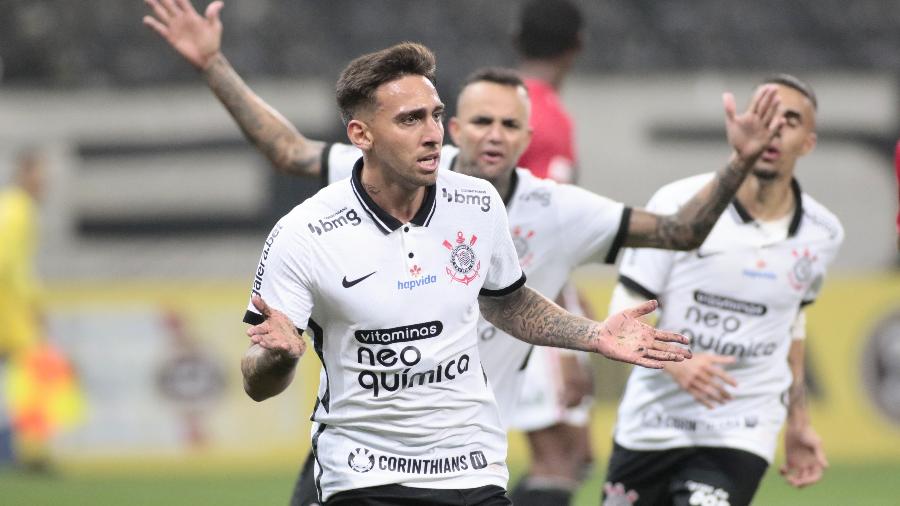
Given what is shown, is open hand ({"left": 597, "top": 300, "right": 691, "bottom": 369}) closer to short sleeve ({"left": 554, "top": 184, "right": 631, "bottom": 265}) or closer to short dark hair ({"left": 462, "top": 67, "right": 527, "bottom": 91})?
short sleeve ({"left": 554, "top": 184, "right": 631, "bottom": 265})

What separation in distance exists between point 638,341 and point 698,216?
1.18m

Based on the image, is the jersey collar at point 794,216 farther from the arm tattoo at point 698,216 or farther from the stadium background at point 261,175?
the stadium background at point 261,175

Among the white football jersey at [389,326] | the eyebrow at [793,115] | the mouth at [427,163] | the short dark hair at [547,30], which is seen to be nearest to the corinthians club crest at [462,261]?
the white football jersey at [389,326]

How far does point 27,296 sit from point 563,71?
5.97 m

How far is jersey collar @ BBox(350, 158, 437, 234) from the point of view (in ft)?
15.2

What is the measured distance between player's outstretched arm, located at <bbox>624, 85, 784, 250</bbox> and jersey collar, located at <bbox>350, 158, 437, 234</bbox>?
120cm

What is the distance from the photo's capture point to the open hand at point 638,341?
14.6 ft

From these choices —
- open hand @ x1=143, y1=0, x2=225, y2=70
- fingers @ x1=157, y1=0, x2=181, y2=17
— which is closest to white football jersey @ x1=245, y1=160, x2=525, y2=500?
open hand @ x1=143, y1=0, x2=225, y2=70

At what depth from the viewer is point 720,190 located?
18.1 feet

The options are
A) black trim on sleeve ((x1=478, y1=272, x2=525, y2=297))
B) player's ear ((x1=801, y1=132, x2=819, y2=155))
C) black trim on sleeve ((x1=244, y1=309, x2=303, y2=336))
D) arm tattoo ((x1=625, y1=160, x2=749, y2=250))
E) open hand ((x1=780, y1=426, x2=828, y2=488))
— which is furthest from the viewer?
open hand ((x1=780, y1=426, x2=828, y2=488))

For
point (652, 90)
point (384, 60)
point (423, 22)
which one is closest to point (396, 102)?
point (384, 60)

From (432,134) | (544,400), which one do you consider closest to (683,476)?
(544,400)

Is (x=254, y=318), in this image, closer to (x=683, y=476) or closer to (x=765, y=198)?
(x=683, y=476)

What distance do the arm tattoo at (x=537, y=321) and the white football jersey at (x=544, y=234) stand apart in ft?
2.56
